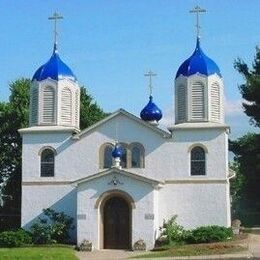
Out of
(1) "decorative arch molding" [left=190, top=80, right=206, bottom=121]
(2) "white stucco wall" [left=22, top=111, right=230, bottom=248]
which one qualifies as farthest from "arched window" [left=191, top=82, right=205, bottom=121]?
(2) "white stucco wall" [left=22, top=111, right=230, bottom=248]

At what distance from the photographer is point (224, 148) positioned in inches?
1351

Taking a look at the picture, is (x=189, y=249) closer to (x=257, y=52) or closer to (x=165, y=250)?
(x=165, y=250)

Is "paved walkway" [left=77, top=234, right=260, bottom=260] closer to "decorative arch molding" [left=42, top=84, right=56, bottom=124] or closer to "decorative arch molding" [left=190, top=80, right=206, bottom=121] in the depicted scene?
"decorative arch molding" [left=190, top=80, right=206, bottom=121]

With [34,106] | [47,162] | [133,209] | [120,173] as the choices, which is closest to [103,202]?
[133,209]

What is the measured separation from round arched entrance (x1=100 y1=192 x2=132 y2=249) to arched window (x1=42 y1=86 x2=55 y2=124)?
5.61 m

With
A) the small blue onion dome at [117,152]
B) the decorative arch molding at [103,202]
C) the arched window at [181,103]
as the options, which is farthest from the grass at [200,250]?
the arched window at [181,103]

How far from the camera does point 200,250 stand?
28641 mm

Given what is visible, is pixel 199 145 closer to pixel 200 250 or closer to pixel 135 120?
pixel 135 120

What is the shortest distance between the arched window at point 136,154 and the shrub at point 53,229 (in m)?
4.30

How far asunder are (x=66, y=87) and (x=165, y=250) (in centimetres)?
1064

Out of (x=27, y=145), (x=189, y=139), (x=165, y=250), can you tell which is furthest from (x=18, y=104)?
(x=165, y=250)

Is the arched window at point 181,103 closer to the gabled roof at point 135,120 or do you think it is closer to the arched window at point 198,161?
the gabled roof at point 135,120

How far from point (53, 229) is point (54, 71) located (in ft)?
27.6

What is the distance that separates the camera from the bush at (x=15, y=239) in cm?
3291
